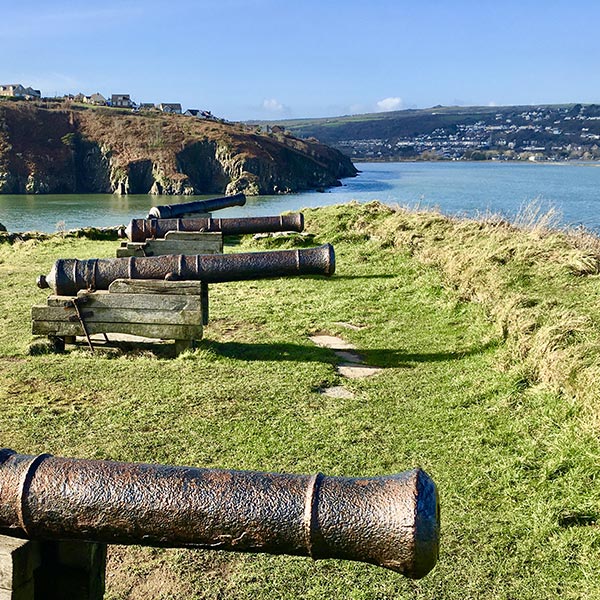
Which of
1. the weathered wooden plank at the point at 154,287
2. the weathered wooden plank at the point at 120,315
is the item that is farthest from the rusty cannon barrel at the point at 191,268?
the weathered wooden plank at the point at 120,315

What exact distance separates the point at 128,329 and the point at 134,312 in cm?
19

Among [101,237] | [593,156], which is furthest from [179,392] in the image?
[593,156]

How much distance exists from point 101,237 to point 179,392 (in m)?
12.7

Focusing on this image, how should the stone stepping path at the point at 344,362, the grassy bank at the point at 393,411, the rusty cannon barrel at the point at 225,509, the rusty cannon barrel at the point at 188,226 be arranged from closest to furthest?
the rusty cannon barrel at the point at 225,509
the grassy bank at the point at 393,411
the stone stepping path at the point at 344,362
the rusty cannon barrel at the point at 188,226

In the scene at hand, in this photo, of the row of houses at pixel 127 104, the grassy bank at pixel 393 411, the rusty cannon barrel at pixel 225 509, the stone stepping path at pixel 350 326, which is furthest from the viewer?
the row of houses at pixel 127 104

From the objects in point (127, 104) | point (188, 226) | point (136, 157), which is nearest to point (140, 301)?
point (188, 226)

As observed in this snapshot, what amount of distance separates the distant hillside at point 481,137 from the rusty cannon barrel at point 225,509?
119 m

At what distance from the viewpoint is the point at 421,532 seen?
217 centimetres

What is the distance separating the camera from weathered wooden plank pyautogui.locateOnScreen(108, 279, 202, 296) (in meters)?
7.06

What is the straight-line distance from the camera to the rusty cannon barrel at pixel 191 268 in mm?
7145

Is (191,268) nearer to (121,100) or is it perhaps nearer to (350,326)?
(350,326)

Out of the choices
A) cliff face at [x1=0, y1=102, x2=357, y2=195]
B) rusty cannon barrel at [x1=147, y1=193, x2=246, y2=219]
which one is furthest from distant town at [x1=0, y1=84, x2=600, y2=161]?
rusty cannon barrel at [x1=147, y1=193, x2=246, y2=219]

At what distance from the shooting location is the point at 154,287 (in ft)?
23.3

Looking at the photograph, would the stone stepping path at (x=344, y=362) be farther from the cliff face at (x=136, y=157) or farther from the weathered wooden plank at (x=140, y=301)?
the cliff face at (x=136, y=157)
